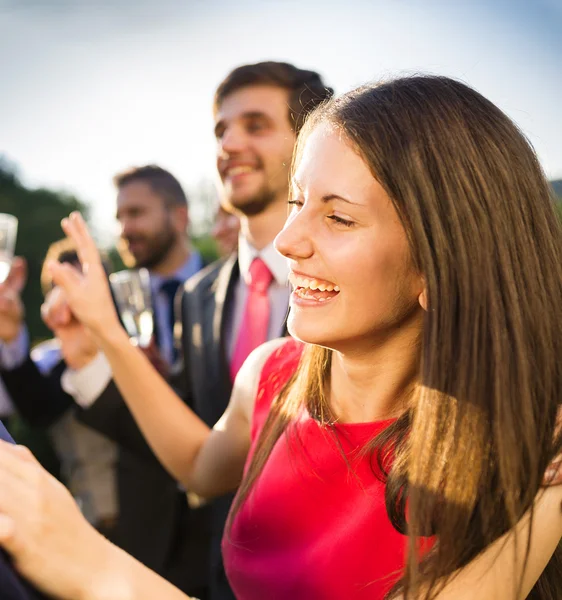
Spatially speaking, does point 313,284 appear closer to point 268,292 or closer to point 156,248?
point 268,292

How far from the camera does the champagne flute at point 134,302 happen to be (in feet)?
10.4

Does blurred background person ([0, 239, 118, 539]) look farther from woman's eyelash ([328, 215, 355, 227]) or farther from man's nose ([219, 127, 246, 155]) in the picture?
woman's eyelash ([328, 215, 355, 227])

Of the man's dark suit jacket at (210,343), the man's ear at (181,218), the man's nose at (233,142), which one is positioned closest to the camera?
the man's dark suit jacket at (210,343)

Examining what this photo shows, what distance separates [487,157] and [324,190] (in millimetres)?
→ 381

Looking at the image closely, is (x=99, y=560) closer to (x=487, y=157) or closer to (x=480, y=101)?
(x=487, y=157)

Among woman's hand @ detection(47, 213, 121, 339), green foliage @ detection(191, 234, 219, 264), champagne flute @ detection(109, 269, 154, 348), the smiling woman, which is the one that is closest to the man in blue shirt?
champagne flute @ detection(109, 269, 154, 348)

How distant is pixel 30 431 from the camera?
214 inches

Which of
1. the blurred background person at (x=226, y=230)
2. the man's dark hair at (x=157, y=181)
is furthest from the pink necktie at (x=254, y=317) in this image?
the man's dark hair at (x=157, y=181)

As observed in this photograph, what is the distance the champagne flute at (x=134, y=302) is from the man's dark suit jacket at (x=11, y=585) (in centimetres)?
224

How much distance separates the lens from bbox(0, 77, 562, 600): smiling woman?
1447mm

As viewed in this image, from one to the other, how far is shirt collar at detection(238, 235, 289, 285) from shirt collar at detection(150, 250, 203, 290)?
1946mm

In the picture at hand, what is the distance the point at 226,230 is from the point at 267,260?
249 centimetres

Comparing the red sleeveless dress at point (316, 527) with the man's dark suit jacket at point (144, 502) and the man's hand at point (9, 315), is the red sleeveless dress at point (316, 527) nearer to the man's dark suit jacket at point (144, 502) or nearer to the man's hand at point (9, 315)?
the man's dark suit jacket at point (144, 502)

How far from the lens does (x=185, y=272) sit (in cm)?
523
